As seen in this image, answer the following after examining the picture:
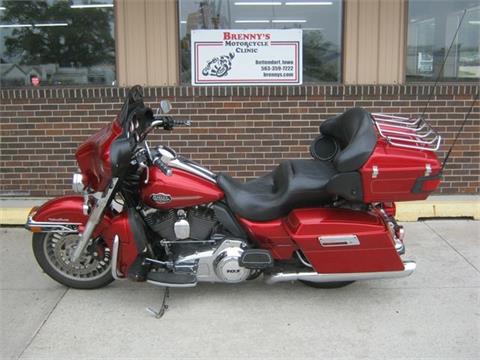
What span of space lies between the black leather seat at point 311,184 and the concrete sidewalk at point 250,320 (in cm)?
70

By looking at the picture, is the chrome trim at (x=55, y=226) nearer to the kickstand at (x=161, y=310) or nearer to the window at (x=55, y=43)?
the kickstand at (x=161, y=310)

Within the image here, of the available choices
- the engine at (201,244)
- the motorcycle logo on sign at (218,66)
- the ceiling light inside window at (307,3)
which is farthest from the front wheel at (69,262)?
the ceiling light inside window at (307,3)

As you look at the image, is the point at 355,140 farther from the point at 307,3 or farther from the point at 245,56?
the point at 307,3

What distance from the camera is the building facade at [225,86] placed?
239 inches

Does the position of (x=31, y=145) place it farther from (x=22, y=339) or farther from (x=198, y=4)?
(x=22, y=339)

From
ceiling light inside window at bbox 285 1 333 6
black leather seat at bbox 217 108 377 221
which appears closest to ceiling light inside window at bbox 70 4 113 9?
ceiling light inside window at bbox 285 1 333 6

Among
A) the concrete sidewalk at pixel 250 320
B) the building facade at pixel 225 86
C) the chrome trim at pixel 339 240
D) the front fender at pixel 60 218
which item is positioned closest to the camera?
the concrete sidewalk at pixel 250 320

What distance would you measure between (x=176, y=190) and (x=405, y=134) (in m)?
1.56

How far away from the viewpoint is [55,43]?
6.24 m

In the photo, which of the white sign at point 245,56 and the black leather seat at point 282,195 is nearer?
the black leather seat at point 282,195

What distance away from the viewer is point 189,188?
3570 millimetres

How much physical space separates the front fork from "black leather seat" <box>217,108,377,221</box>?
0.74 meters

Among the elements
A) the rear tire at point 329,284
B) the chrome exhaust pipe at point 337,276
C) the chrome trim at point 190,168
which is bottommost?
the rear tire at point 329,284

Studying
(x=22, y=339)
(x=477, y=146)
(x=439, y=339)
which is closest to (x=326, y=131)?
(x=439, y=339)
